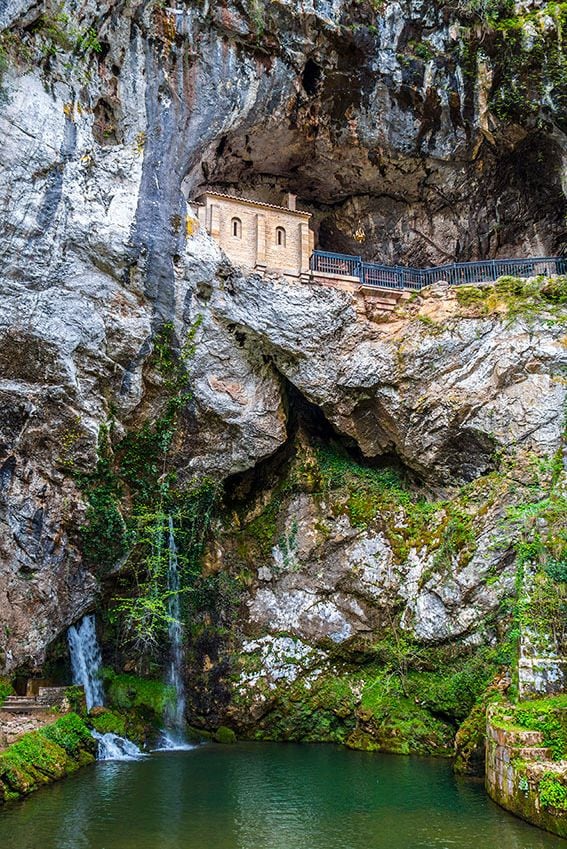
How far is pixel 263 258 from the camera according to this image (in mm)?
20641

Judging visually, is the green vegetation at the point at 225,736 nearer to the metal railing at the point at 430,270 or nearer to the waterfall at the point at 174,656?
the waterfall at the point at 174,656

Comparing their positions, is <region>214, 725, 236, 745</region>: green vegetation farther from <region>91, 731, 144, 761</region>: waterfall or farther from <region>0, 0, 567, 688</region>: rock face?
<region>0, 0, 567, 688</region>: rock face

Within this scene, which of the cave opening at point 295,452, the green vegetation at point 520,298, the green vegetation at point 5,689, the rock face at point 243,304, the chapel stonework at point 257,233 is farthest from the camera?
the cave opening at point 295,452

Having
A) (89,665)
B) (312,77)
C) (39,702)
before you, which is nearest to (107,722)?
(39,702)

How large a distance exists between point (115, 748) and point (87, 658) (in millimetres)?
3111

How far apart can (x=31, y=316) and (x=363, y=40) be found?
12922mm

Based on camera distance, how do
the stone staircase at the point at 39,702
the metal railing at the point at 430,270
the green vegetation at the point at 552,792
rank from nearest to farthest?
the green vegetation at the point at 552,792 → the stone staircase at the point at 39,702 → the metal railing at the point at 430,270

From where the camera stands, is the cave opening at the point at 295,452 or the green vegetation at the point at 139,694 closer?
the green vegetation at the point at 139,694

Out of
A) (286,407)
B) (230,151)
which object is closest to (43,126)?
(230,151)

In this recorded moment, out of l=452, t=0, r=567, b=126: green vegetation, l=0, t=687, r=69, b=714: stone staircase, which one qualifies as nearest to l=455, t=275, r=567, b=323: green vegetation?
l=452, t=0, r=567, b=126: green vegetation

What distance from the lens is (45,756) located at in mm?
12992

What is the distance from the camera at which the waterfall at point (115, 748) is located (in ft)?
49.0

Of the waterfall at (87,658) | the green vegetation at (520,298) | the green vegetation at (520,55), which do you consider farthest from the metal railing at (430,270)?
the waterfall at (87,658)

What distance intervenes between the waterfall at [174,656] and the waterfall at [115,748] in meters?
1.37
